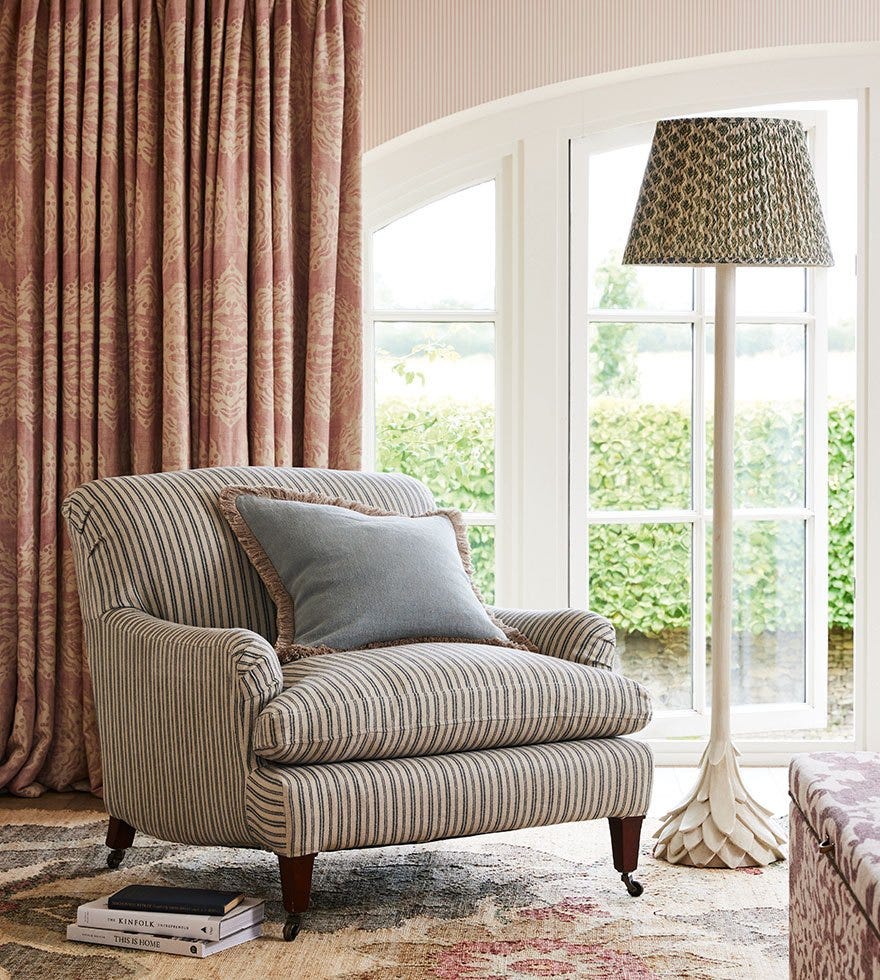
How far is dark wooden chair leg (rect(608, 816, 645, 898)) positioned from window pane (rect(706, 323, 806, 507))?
136cm

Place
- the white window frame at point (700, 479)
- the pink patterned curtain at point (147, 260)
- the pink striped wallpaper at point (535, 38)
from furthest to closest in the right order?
the white window frame at point (700, 479), the pink striped wallpaper at point (535, 38), the pink patterned curtain at point (147, 260)

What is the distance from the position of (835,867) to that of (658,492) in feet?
7.19

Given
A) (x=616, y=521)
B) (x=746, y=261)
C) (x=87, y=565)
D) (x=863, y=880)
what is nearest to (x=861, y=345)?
(x=616, y=521)

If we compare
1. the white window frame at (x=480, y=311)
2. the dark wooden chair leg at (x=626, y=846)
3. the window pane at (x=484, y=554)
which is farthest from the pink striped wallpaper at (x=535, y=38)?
the dark wooden chair leg at (x=626, y=846)

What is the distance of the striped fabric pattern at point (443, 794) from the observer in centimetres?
239

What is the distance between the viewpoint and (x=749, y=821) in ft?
9.65

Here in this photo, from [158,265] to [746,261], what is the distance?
1613mm

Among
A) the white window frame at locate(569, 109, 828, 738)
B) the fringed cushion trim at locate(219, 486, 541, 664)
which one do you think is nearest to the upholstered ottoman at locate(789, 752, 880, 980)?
the fringed cushion trim at locate(219, 486, 541, 664)

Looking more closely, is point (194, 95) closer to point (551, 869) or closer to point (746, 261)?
point (746, 261)

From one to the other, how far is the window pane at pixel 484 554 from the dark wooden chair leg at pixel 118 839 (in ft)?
4.43

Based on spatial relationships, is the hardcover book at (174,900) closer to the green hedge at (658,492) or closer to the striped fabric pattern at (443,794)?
the striped fabric pattern at (443,794)

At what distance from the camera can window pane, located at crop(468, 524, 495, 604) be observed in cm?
387

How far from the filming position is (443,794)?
252 cm

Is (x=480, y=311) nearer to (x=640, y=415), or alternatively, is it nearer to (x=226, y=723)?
(x=640, y=415)
